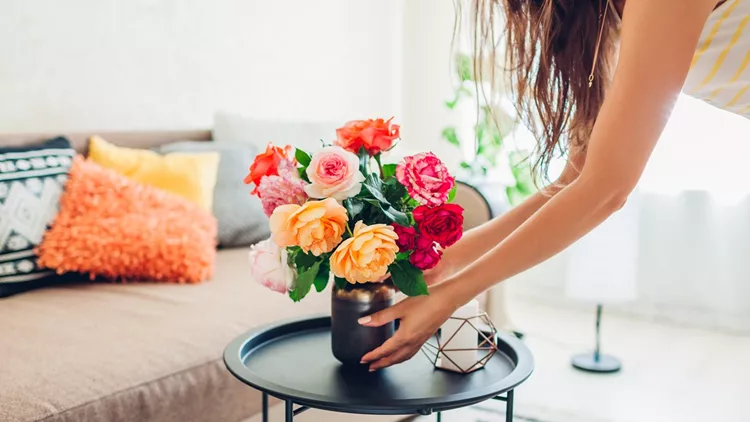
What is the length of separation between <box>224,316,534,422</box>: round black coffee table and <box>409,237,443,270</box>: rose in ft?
0.66

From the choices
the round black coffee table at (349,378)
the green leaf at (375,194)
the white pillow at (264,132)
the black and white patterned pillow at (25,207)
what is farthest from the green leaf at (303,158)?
the white pillow at (264,132)

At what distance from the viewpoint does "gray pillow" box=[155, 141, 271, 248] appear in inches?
91.3

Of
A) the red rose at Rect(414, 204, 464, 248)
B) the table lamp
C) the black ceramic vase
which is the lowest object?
the table lamp

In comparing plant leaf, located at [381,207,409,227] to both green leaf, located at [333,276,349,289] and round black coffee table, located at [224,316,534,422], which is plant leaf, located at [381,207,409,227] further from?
round black coffee table, located at [224,316,534,422]

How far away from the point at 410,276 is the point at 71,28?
177 centimetres

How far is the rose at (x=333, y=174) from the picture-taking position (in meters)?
1.05

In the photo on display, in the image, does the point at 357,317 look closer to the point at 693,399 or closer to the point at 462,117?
the point at 693,399

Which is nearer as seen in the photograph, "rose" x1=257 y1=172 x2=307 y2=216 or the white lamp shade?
"rose" x1=257 y1=172 x2=307 y2=216

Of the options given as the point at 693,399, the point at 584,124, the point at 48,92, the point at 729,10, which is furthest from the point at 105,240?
the point at 693,399

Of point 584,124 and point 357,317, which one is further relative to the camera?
point 584,124

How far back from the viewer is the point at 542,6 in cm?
121

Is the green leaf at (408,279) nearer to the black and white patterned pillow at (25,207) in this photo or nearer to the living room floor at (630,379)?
the living room floor at (630,379)

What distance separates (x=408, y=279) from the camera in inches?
42.3

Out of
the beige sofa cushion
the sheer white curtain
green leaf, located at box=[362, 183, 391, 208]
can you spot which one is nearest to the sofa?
the beige sofa cushion
